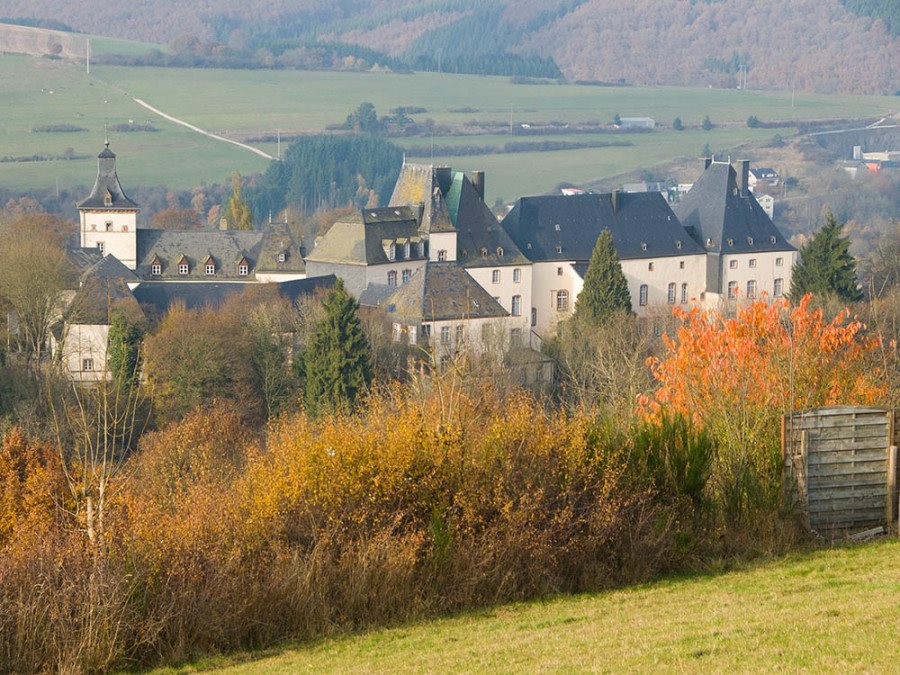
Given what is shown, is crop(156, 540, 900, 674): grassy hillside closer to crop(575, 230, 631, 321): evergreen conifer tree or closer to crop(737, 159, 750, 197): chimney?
crop(575, 230, 631, 321): evergreen conifer tree

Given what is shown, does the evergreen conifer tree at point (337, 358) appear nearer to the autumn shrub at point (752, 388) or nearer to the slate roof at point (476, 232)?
the slate roof at point (476, 232)

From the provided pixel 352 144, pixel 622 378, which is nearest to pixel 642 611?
pixel 622 378

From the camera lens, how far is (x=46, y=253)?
68188 millimetres

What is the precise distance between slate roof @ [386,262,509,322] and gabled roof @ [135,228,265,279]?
2470 cm

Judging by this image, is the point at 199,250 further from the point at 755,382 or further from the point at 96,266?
the point at 755,382

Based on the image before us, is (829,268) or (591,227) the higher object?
(591,227)

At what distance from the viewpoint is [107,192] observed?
318 feet

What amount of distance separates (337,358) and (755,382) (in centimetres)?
3834

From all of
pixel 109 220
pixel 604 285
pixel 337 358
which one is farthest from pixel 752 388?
pixel 109 220

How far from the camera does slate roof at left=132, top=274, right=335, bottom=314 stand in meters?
72.7

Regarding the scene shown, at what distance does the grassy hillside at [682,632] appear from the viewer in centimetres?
1306

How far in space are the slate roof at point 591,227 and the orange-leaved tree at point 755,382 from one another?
5608 centimetres

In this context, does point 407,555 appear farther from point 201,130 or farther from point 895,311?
point 201,130

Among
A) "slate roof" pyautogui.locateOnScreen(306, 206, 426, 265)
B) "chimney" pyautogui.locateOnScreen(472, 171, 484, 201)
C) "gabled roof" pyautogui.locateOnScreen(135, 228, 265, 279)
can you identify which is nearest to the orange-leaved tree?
"slate roof" pyautogui.locateOnScreen(306, 206, 426, 265)
